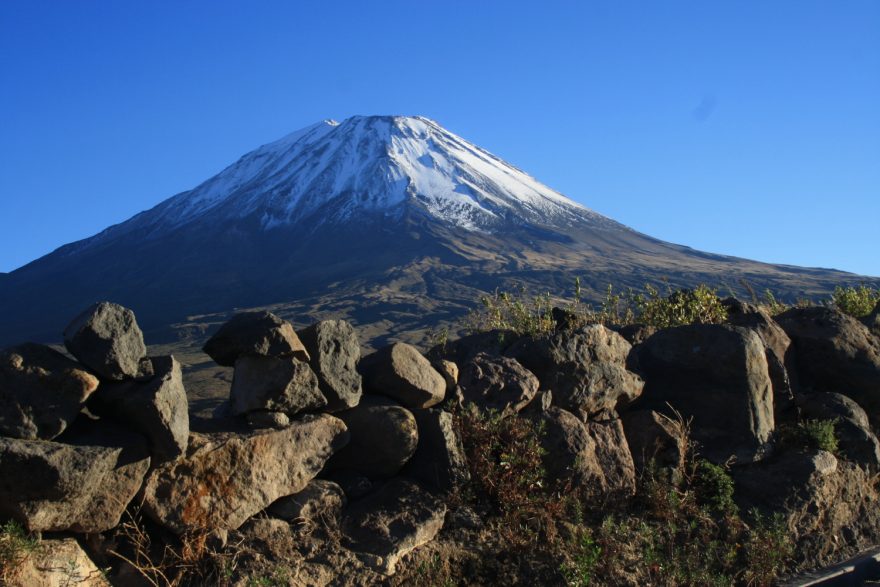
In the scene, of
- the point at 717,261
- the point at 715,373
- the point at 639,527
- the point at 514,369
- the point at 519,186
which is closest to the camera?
the point at 639,527

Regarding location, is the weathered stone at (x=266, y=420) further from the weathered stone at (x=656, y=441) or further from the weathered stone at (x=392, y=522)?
the weathered stone at (x=656, y=441)

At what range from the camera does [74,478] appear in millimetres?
3865

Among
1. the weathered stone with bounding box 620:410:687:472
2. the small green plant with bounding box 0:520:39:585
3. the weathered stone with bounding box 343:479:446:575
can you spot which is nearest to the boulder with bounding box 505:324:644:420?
the weathered stone with bounding box 620:410:687:472

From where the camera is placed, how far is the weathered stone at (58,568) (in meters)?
3.71

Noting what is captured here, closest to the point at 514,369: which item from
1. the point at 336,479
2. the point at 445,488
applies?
the point at 445,488

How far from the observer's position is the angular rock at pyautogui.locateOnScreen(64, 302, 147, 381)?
422cm

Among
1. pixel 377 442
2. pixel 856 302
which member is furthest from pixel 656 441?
pixel 856 302

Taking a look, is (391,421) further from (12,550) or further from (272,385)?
(12,550)

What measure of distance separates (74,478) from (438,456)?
88.2 inches

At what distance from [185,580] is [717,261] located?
3486 inches

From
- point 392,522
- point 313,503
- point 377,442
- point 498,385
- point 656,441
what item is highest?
point 498,385

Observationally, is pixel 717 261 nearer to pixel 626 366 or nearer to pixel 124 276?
pixel 124 276

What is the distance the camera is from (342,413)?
5344mm

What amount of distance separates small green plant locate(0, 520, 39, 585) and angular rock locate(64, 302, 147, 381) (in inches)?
32.4
